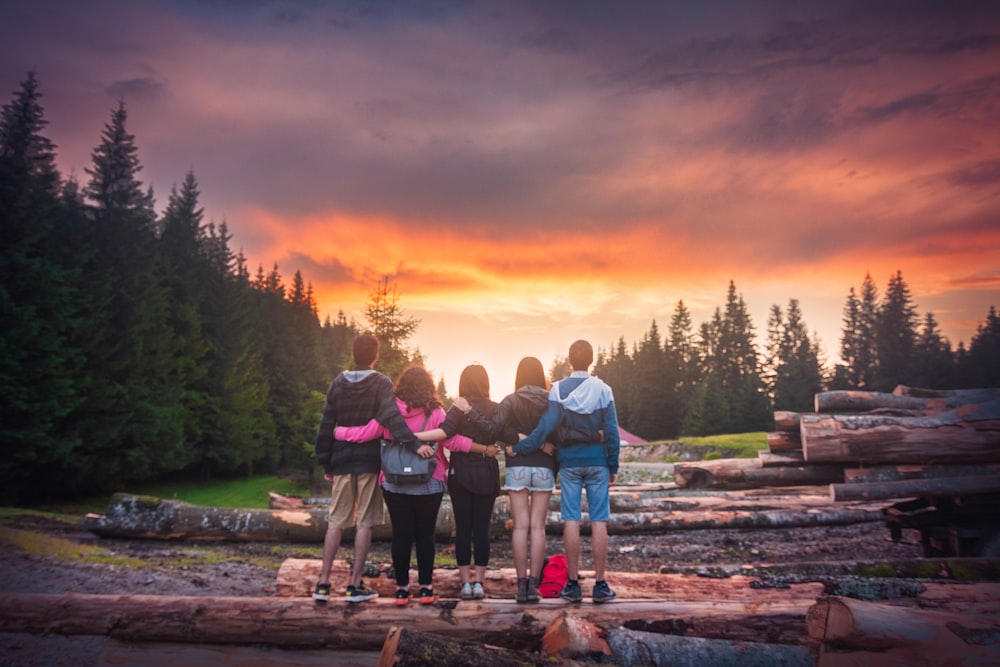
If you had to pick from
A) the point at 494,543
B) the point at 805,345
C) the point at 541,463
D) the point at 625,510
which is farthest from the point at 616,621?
the point at 805,345

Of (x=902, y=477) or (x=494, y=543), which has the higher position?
(x=902, y=477)

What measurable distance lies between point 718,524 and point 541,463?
30.7ft

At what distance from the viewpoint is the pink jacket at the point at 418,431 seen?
21.3 feet

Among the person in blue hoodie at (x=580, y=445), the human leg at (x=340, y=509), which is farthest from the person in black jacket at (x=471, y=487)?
the human leg at (x=340, y=509)

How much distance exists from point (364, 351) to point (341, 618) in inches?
110

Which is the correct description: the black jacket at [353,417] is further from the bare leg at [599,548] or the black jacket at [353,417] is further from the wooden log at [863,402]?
the wooden log at [863,402]

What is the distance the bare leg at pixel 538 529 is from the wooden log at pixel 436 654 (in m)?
2.23

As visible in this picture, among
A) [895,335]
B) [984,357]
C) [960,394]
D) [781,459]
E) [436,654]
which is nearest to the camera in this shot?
[436,654]

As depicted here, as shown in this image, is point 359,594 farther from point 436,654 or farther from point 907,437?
point 907,437

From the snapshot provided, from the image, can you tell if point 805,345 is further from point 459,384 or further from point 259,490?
point 459,384

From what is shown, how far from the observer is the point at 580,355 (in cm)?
683

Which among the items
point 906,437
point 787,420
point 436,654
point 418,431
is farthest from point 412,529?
point 906,437

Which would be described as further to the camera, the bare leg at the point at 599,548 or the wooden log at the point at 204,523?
the wooden log at the point at 204,523

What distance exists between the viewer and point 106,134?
32281mm
